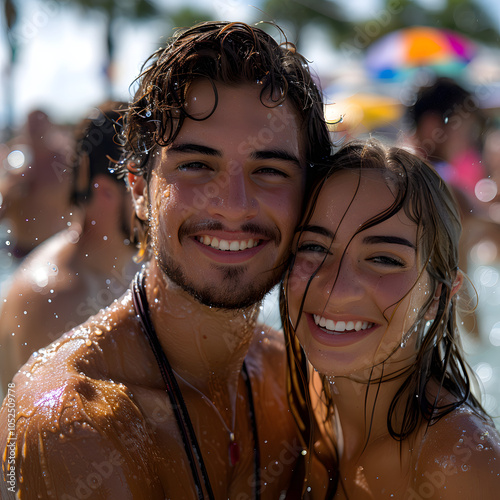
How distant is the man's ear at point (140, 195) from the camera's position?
2525 mm

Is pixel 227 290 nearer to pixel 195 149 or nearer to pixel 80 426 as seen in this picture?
pixel 195 149

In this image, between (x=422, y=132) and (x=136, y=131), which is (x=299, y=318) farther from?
(x=422, y=132)

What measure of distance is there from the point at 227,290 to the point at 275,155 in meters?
0.56

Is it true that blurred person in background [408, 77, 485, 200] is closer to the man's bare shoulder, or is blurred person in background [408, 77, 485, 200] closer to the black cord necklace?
the black cord necklace

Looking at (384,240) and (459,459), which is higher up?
(384,240)

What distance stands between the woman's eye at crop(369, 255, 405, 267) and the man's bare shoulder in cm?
98

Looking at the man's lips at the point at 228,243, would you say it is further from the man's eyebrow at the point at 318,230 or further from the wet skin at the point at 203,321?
the man's eyebrow at the point at 318,230

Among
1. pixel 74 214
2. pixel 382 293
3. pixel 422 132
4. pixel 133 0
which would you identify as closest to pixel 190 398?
pixel 382 293

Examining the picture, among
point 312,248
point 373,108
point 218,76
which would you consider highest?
point 373,108

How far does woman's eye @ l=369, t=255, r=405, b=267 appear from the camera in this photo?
6.53 feet

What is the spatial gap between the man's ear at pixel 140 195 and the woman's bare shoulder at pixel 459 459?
4.85 ft

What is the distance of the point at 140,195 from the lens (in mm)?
2580

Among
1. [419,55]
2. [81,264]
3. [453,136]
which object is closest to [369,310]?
[81,264]

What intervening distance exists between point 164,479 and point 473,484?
3.29 feet
